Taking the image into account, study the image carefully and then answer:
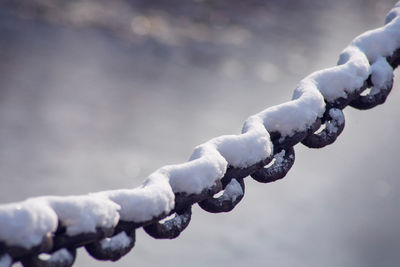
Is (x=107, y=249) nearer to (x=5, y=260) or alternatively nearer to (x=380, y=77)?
(x=5, y=260)

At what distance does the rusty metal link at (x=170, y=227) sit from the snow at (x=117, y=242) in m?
0.04

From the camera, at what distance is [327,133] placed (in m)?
0.76

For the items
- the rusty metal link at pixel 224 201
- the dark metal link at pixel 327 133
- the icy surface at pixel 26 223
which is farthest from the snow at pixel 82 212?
the dark metal link at pixel 327 133

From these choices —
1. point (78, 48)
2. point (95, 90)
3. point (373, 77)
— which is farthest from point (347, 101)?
point (78, 48)

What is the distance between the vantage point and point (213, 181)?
622mm

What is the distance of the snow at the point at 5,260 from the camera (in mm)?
460

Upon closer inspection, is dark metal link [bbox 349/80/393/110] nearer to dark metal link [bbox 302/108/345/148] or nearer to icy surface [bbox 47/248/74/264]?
dark metal link [bbox 302/108/345/148]

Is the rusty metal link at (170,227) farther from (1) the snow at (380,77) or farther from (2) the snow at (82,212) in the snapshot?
(1) the snow at (380,77)

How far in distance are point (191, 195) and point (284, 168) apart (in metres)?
0.15

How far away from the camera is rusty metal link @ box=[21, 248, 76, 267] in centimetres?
49

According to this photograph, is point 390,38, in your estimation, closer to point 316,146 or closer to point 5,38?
point 316,146

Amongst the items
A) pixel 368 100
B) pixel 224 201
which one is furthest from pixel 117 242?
pixel 368 100

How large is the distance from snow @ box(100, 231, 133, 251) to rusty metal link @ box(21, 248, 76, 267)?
36 mm

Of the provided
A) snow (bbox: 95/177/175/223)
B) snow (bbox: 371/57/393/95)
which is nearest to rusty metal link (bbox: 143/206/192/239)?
snow (bbox: 95/177/175/223)
